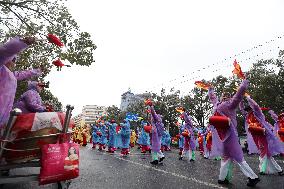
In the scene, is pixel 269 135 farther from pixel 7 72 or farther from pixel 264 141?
pixel 7 72

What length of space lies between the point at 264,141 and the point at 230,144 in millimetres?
3006

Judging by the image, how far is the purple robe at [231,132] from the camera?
6703 mm

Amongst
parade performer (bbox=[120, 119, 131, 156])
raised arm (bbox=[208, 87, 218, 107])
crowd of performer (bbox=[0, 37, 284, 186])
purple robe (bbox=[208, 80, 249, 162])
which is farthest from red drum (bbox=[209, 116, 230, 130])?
parade performer (bbox=[120, 119, 131, 156])

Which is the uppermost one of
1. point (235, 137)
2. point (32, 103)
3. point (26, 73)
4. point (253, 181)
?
point (26, 73)

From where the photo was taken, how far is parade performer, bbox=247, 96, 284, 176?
29.7ft

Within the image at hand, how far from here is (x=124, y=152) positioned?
18078mm

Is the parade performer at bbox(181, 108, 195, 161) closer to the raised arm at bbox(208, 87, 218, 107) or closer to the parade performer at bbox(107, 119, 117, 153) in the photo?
the parade performer at bbox(107, 119, 117, 153)

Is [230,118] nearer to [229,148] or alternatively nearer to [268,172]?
[229,148]

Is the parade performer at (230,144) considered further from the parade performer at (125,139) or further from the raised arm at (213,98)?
the parade performer at (125,139)

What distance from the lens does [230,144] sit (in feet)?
22.6

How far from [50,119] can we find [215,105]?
183 inches

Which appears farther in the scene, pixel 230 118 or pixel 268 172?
pixel 268 172

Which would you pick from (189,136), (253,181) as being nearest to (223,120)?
(253,181)

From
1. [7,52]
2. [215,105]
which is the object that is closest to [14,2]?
[215,105]
